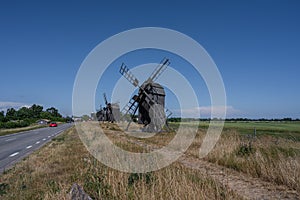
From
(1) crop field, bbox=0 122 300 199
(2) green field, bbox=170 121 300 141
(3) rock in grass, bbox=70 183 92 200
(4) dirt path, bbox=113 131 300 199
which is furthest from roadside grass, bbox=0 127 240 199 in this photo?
(2) green field, bbox=170 121 300 141

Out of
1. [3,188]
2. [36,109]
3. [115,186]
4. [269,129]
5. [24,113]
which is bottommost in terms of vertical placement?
[3,188]

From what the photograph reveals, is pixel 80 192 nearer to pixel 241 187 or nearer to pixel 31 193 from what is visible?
pixel 31 193

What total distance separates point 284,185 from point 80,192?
16.6 ft

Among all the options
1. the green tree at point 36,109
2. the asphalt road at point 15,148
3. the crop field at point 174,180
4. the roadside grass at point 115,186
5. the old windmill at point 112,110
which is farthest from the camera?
the green tree at point 36,109

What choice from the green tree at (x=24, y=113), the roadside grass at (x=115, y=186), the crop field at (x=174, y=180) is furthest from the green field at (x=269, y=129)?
the green tree at (x=24, y=113)

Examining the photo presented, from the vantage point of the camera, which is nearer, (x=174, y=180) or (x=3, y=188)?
(x=174, y=180)

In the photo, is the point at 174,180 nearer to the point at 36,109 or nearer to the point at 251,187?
the point at 251,187

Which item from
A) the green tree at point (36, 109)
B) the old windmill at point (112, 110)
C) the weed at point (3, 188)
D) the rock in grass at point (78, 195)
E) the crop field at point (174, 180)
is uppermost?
the green tree at point (36, 109)

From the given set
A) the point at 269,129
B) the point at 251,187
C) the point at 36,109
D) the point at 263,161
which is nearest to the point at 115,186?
the point at 251,187

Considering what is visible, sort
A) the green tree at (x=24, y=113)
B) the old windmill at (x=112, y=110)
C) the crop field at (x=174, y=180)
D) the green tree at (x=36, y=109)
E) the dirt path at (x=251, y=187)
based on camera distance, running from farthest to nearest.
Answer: the green tree at (x=36, y=109), the green tree at (x=24, y=113), the old windmill at (x=112, y=110), the dirt path at (x=251, y=187), the crop field at (x=174, y=180)

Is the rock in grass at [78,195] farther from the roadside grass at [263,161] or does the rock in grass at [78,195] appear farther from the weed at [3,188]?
the roadside grass at [263,161]

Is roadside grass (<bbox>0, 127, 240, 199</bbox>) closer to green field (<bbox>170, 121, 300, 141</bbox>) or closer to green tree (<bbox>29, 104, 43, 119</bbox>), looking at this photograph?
green field (<bbox>170, 121, 300, 141</bbox>)

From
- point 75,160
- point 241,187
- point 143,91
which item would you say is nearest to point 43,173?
point 75,160

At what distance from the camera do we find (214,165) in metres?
8.41
